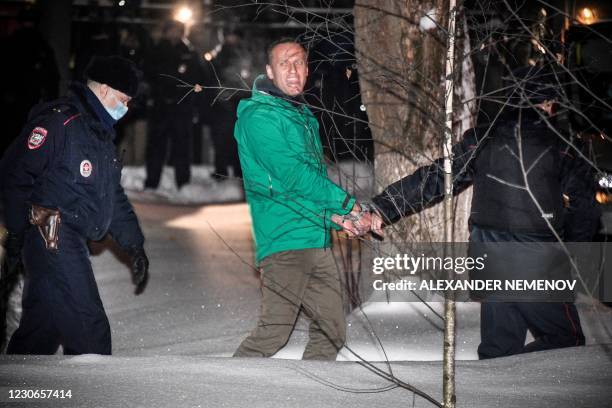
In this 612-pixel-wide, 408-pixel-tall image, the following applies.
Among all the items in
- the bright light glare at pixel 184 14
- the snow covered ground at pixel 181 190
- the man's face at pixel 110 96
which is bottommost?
the snow covered ground at pixel 181 190

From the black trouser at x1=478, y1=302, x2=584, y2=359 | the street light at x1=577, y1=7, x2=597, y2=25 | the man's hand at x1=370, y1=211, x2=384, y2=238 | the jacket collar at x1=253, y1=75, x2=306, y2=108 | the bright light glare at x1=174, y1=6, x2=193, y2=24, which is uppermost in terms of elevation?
the bright light glare at x1=174, y1=6, x2=193, y2=24

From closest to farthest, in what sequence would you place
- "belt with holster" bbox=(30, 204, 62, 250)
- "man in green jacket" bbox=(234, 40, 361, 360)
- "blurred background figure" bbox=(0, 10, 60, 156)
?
"belt with holster" bbox=(30, 204, 62, 250), "man in green jacket" bbox=(234, 40, 361, 360), "blurred background figure" bbox=(0, 10, 60, 156)

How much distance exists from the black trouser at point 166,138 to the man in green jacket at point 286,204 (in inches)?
409

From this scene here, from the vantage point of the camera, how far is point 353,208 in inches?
183

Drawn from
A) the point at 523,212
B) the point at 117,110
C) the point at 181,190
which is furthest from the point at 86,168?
the point at 181,190

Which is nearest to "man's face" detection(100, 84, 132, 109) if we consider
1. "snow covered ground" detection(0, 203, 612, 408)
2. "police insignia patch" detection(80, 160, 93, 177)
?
"police insignia patch" detection(80, 160, 93, 177)

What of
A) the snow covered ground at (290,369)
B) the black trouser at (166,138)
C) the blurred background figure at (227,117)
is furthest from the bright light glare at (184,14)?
the snow covered ground at (290,369)

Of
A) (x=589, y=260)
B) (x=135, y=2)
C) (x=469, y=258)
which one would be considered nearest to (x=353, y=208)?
(x=469, y=258)

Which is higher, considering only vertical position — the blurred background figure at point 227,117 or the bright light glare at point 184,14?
the bright light glare at point 184,14

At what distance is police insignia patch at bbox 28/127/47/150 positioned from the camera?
4.43m

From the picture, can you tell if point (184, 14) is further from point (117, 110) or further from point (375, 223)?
point (375, 223)

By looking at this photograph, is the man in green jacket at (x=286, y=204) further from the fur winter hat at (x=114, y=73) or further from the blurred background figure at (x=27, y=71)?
the blurred background figure at (x=27, y=71)

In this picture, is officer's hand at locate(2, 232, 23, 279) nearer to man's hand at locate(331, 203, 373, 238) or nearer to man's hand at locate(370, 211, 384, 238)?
man's hand at locate(331, 203, 373, 238)

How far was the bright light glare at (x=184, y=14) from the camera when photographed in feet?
53.1
